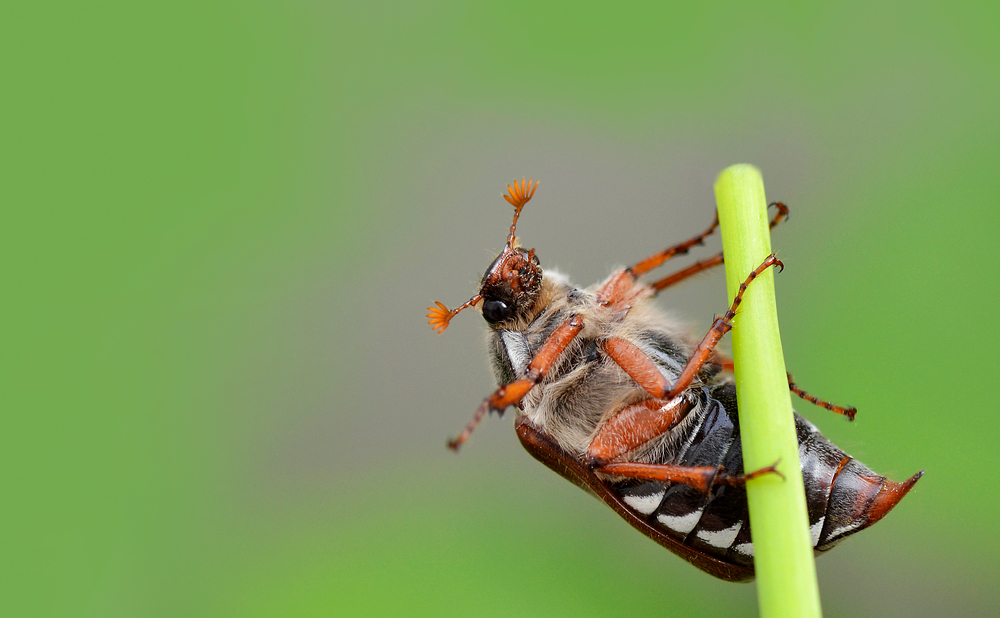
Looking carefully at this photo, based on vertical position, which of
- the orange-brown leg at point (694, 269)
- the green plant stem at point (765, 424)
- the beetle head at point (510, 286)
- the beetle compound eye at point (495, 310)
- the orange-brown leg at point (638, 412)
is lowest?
the green plant stem at point (765, 424)

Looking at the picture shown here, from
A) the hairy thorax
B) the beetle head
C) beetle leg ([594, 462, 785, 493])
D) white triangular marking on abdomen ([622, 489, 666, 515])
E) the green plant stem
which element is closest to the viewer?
the green plant stem

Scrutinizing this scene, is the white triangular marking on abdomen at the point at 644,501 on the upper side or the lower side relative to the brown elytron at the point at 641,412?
lower

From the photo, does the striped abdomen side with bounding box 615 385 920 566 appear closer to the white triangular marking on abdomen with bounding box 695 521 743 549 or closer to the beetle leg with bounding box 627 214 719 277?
the white triangular marking on abdomen with bounding box 695 521 743 549

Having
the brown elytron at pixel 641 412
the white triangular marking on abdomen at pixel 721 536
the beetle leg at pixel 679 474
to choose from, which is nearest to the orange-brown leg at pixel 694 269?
the brown elytron at pixel 641 412

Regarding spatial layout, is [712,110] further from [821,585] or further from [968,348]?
[821,585]

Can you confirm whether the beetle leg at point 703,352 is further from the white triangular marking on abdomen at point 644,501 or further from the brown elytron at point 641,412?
Answer: the white triangular marking on abdomen at point 644,501

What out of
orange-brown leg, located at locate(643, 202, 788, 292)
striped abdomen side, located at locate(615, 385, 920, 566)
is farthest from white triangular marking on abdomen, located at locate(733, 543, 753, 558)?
orange-brown leg, located at locate(643, 202, 788, 292)
